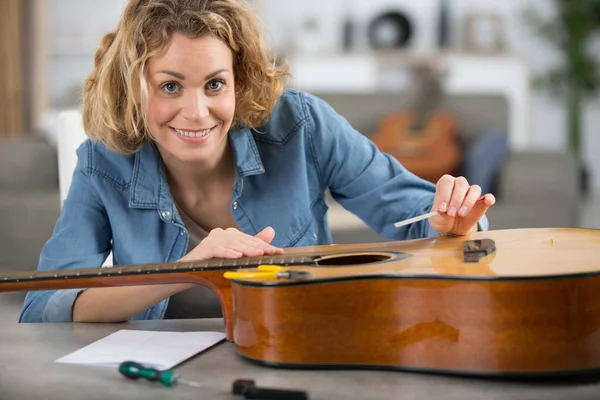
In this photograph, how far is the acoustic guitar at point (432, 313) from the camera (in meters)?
0.91

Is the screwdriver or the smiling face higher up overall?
the smiling face

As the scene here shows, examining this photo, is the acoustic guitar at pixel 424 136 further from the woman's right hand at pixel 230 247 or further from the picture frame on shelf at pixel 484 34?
the woman's right hand at pixel 230 247

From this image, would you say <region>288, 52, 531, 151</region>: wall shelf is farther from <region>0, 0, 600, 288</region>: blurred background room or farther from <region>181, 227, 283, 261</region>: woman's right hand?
<region>181, 227, 283, 261</region>: woman's right hand

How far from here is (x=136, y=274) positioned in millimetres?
1131

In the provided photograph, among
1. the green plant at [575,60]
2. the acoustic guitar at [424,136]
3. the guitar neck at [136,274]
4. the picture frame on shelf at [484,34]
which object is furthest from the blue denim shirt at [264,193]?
the picture frame on shelf at [484,34]

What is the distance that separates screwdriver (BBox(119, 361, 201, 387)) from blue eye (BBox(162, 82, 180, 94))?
595mm

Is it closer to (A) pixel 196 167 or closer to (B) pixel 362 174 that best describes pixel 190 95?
(A) pixel 196 167

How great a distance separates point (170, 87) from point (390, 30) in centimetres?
571

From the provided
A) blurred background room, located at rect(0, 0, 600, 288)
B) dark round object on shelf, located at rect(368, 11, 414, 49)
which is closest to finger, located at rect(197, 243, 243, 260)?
blurred background room, located at rect(0, 0, 600, 288)

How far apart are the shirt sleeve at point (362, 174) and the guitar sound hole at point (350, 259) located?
434 millimetres

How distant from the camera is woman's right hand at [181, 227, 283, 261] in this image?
1.18 meters

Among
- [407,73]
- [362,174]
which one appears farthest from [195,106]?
[407,73]

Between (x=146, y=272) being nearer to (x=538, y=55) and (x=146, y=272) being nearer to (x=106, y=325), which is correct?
(x=106, y=325)

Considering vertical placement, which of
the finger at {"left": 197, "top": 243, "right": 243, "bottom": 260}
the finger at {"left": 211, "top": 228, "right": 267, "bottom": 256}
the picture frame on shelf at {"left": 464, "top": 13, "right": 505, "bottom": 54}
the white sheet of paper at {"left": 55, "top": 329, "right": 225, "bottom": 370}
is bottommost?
the white sheet of paper at {"left": 55, "top": 329, "right": 225, "bottom": 370}
